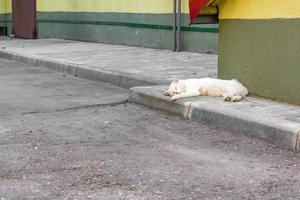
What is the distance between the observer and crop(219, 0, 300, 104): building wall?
684 centimetres

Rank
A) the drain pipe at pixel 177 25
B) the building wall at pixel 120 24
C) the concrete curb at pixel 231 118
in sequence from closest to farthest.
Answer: the concrete curb at pixel 231 118
the building wall at pixel 120 24
the drain pipe at pixel 177 25

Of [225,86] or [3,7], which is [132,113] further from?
[3,7]

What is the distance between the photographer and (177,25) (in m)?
13.3

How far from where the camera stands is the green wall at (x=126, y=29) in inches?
507

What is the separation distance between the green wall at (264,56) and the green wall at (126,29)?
4521mm

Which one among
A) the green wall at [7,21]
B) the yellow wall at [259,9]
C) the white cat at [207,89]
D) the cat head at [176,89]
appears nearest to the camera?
the yellow wall at [259,9]

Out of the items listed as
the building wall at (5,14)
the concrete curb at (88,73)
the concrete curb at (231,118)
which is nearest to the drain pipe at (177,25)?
the concrete curb at (88,73)

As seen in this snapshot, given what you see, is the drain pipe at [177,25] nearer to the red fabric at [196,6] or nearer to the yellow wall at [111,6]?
the yellow wall at [111,6]

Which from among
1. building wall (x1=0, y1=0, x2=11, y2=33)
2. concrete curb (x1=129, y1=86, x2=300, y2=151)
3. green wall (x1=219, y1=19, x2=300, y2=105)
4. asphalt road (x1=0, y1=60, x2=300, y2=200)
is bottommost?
asphalt road (x1=0, y1=60, x2=300, y2=200)

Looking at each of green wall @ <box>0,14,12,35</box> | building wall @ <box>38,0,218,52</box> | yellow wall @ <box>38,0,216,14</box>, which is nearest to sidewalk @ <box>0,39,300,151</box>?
building wall @ <box>38,0,218,52</box>

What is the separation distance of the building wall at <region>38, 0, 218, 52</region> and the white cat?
189 inches

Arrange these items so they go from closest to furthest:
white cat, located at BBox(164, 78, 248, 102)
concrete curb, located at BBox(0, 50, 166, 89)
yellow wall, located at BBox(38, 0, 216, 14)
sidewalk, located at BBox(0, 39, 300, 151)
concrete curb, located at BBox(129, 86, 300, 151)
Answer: concrete curb, located at BBox(129, 86, 300, 151) → sidewalk, located at BBox(0, 39, 300, 151) → white cat, located at BBox(164, 78, 248, 102) → concrete curb, located at BBox(0, 50, 166, 89) → yellow wall, located at BBox(38, 0, 216, 14)

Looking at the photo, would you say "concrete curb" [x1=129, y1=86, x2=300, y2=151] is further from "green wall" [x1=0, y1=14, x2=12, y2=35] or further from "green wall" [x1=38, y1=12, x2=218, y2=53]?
"green wall" [x1=0, y1=14, x2=12, y2=35]

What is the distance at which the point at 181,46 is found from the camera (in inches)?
527
